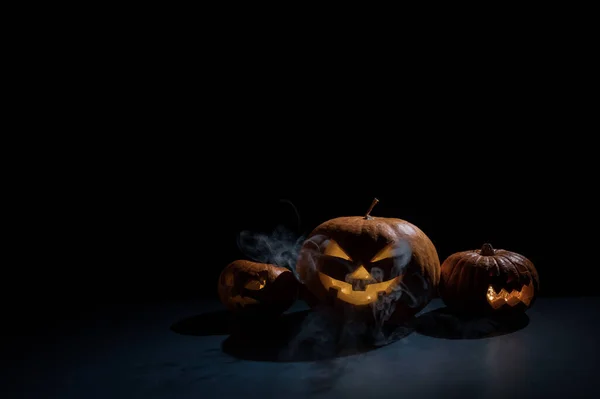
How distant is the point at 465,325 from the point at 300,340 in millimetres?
806

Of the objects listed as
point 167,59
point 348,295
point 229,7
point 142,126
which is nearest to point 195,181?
point 142,126

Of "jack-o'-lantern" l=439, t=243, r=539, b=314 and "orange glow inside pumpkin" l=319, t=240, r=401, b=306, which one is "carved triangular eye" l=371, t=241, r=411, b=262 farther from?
"jack-o'-lantern" l=439, t=243, r=539, b=314

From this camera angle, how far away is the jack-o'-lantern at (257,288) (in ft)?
9.10

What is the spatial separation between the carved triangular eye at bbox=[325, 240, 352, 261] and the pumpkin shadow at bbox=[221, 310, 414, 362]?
0.33m

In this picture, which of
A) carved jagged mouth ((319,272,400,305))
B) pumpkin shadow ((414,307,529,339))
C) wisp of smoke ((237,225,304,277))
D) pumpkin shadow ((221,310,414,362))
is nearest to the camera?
pumpkin shadow ((221,310,414,362))

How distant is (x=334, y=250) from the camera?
271 centimetres

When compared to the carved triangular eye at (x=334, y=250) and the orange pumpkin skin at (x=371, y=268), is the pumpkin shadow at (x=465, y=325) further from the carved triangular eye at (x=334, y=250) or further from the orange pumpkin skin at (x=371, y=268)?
the carved triangular eye at (x=334, y=250)

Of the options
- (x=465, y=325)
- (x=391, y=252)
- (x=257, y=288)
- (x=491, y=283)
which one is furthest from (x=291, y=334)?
(x=491, y=283)

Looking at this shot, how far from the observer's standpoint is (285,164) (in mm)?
3605

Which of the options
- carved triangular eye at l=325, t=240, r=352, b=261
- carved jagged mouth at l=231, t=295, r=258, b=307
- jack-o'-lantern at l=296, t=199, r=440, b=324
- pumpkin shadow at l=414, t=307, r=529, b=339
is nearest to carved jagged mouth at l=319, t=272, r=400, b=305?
jack-o'-lantern at l=296, t=199, r=440, b=324

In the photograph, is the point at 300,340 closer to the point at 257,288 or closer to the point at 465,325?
the point at 257,288

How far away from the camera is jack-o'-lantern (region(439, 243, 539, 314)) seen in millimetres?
2762

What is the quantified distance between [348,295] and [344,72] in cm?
141

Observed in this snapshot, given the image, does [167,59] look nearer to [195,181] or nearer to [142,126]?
[142,126]
